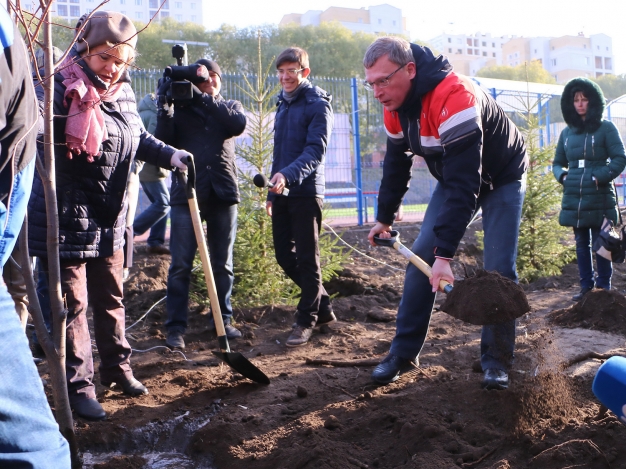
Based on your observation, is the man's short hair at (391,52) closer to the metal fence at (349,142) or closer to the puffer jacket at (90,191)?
the puffer jacket at (90,191)

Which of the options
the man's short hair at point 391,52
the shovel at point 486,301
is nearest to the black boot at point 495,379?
the shovel at point 486,301

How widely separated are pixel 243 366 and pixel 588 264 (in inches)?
172

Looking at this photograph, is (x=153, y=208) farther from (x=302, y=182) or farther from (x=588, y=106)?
(x=588, y=106)

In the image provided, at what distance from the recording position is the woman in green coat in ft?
22.7

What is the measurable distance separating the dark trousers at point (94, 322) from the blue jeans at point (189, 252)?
46.9 inches

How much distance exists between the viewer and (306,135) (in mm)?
5438

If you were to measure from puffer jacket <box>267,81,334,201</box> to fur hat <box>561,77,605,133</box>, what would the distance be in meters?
2.99

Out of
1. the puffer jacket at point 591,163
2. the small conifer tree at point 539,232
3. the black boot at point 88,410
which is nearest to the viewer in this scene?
the black boot at point 88,410

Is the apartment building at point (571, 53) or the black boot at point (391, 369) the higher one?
the apartment building at point (571, 53)

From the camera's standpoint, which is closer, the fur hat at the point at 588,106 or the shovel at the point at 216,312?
the shovel at the point at 216,312

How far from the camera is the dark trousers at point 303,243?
5.34 meters

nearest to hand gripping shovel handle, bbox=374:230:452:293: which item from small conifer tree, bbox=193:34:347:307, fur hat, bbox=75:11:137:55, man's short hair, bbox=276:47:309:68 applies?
man's short hair, bbox=276:47:309:68

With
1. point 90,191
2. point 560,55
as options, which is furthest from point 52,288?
point 560,55

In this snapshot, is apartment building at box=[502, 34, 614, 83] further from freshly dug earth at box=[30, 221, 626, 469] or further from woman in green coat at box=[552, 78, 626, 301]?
freshly dug earth at box=[30, 221, 626, 469]
